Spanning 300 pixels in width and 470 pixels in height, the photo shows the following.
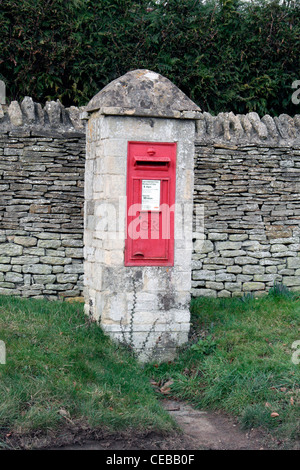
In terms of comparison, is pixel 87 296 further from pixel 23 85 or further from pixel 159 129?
pixel 23 85

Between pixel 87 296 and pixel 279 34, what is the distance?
5830 millimetres

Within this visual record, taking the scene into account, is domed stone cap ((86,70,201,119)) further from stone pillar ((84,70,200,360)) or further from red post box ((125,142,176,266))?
red post box ((125,142,176,266))

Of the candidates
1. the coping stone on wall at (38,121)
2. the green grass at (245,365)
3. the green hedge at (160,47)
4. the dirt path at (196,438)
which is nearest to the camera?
the dirt path at (196,438)

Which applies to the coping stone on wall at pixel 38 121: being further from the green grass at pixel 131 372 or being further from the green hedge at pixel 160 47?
the green grass at pixel 131 372

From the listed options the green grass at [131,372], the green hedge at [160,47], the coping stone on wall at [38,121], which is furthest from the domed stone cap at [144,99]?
the green hedge at [160,47]

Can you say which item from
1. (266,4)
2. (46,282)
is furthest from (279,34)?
(46,282)

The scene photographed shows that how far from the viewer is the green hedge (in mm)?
8398

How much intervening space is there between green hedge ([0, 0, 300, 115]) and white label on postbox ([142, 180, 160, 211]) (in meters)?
3.59

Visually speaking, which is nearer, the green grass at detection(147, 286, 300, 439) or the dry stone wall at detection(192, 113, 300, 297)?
the green grass at detection(147, 286, 300, 439)

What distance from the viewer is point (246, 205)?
7539 mm

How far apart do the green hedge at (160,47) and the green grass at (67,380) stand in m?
4.27

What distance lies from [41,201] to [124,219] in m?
1.92

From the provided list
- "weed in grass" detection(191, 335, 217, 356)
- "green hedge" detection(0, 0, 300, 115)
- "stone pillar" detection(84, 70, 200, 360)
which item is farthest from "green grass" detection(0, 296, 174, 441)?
"green hedge" detection(0, 0, 300, 115)

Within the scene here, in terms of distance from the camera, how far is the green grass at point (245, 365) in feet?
14.6
